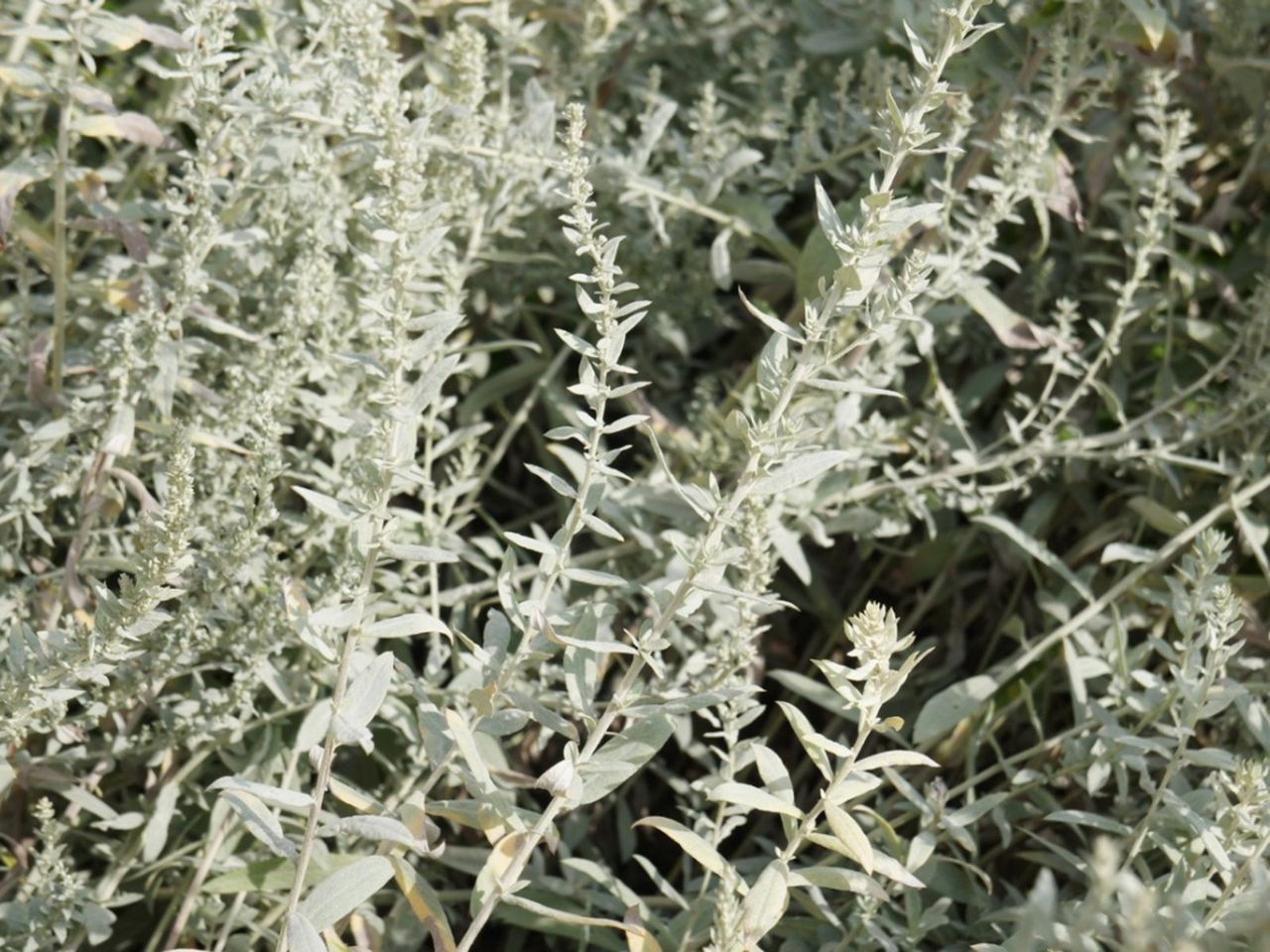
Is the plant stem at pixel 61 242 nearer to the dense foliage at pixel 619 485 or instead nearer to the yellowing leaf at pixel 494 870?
the dense foliage at pixel 619 485

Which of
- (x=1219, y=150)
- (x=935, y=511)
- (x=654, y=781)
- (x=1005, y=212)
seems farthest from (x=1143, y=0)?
(x=654, y=781)

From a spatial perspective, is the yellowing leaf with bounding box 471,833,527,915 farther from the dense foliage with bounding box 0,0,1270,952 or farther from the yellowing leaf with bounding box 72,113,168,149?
the yellowing leaf with bounding box 72,113,168,149

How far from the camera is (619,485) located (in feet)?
5.34

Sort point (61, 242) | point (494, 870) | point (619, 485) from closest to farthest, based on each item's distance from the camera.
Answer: point (494, 870) → point (61, 242) → point (619, 485)

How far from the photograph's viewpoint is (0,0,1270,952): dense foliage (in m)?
1.06

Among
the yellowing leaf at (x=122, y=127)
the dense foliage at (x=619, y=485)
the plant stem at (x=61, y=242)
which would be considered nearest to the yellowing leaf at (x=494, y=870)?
the dense foliage at (x=619, y=485)

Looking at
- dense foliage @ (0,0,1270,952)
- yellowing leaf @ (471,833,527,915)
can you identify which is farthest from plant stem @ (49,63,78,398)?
yellowing leaf @ (471,833,527,915)

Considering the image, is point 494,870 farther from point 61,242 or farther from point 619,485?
point 61,242

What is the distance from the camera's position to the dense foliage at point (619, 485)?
1059mm

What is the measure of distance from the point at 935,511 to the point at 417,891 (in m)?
0.87

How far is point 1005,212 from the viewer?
1.50 meters

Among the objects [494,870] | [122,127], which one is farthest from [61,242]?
[494,870]

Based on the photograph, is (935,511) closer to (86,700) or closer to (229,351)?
(229,351)

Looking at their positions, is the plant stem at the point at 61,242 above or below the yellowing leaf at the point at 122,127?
below
